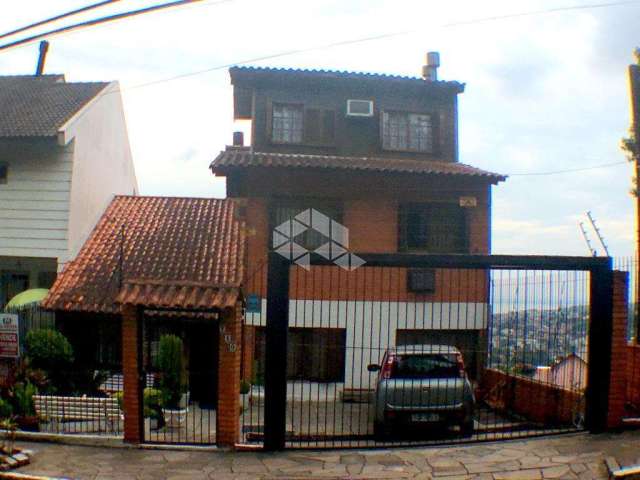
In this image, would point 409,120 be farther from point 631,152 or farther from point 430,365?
point 430,365

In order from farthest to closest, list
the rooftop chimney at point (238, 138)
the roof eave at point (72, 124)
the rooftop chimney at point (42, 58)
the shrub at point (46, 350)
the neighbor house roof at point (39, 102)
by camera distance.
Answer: the rooftop chimney at point (238, 138), the rooftop chimney at point (42, 58), the neighbor house roof at point (39, 102), the roof eave at point (72, 124), the shrub at point (46, 350)

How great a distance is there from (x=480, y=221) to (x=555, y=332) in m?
7.14

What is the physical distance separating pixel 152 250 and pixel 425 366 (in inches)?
326

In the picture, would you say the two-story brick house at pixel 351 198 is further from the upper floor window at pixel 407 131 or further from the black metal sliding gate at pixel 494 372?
the black metal sliding gate at pixel 494 372

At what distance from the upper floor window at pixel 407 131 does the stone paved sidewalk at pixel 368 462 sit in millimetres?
10833

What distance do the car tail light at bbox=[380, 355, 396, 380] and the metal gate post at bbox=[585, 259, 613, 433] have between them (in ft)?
9.41

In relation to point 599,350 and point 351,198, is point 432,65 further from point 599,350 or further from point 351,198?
point 599,350

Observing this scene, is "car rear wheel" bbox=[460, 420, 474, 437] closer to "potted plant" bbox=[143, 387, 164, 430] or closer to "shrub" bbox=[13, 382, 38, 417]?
"potted plant" bbox=[143, 387, 164, 430]

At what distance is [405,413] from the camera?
30.7 feet

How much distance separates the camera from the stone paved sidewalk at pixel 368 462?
23.5ft

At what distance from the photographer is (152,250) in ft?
51.7

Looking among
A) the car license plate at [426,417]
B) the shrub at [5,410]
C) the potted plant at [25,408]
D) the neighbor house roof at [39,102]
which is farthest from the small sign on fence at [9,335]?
the car license plate at [426,417]

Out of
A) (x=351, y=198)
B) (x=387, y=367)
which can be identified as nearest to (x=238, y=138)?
(x=351, y=198)

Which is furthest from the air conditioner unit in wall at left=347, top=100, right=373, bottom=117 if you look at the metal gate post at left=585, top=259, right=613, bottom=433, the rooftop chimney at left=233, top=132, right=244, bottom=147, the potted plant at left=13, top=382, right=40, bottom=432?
the potted plant at left=13, top=382, right=40, bottom=432
